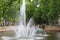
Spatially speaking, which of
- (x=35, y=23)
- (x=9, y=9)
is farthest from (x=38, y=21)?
(x=9, y=9)

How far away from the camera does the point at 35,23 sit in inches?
1455

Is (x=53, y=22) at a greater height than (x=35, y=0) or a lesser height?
lesser

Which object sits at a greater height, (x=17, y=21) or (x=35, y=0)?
(x=35, y=0)

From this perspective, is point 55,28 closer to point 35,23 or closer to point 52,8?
point 52,8

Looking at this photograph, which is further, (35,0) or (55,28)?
(35,0)

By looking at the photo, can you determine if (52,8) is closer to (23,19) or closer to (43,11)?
(43,11)

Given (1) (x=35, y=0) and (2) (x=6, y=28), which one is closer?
(2) (x=6, y=28)

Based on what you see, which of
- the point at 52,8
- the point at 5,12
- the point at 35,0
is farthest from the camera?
the point at 35,0

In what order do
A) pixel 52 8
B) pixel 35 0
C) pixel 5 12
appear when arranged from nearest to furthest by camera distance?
pixel 52 8, pixel 5 12, pixel 35 0

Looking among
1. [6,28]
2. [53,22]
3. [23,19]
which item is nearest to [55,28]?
[53,22]

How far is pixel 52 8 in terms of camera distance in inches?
1225

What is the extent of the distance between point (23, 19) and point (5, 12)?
9.43 feet

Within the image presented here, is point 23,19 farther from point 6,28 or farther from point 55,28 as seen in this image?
point 55,28

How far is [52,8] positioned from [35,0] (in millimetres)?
5338
